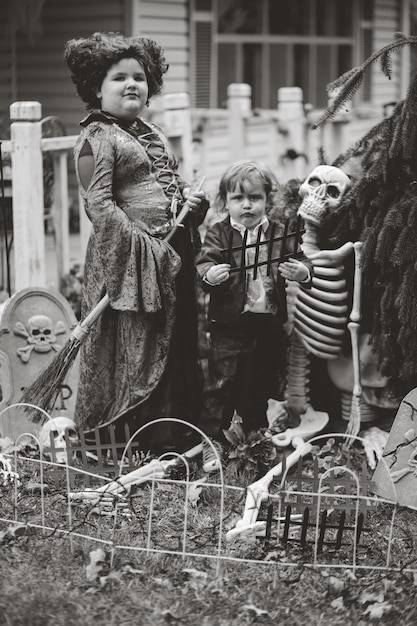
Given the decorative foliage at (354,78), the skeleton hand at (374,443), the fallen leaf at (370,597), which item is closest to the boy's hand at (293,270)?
the decorative foliage at (354,78)

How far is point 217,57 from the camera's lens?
1435 centimetres

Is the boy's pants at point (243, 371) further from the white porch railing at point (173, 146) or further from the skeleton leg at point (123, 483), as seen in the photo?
the white porch railing at point (173, 146)

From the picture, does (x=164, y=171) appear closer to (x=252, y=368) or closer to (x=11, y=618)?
(x=252, y=368)

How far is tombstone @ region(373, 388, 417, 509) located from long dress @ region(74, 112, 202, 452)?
1033mm

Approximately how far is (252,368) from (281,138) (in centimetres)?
648

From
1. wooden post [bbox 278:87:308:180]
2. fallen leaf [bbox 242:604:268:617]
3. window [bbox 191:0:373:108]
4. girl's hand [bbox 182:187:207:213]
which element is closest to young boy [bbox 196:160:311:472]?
girl's hand [bbox 182:187:207:213]

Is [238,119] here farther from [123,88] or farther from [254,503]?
[254,503]

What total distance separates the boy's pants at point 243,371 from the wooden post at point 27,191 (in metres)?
1.78

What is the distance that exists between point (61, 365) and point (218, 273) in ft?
2.65

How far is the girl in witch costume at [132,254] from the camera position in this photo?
458 cm

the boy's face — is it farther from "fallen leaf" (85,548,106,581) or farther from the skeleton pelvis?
"fallen leaf" (85,548,106,581)

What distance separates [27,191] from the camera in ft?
20.4

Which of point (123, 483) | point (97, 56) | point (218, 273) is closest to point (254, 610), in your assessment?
point (123, 483)

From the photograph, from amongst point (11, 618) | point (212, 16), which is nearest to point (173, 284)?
point (11, 618)
